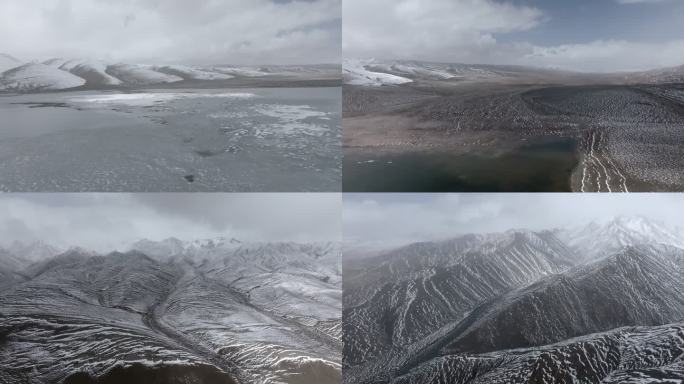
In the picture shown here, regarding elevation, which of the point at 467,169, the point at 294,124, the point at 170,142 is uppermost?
the point at 294,124

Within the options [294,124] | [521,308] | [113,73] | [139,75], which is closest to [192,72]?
[139,75]

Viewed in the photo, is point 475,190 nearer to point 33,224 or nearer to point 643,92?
point 643,92

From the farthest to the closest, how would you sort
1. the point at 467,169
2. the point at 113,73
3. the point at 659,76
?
the point at 113,73 < the point at 659,76 < the point at 467,169

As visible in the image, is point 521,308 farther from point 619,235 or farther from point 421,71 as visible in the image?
point 421,71

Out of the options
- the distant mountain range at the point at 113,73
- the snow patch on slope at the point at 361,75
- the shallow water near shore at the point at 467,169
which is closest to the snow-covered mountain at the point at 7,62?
the distant mountain range at the point at 113,73

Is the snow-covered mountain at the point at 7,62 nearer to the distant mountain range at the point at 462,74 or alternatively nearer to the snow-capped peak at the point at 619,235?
the distant mountain range at the point at 462,74

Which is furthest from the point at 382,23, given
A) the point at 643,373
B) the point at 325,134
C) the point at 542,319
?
the point at 643,373
